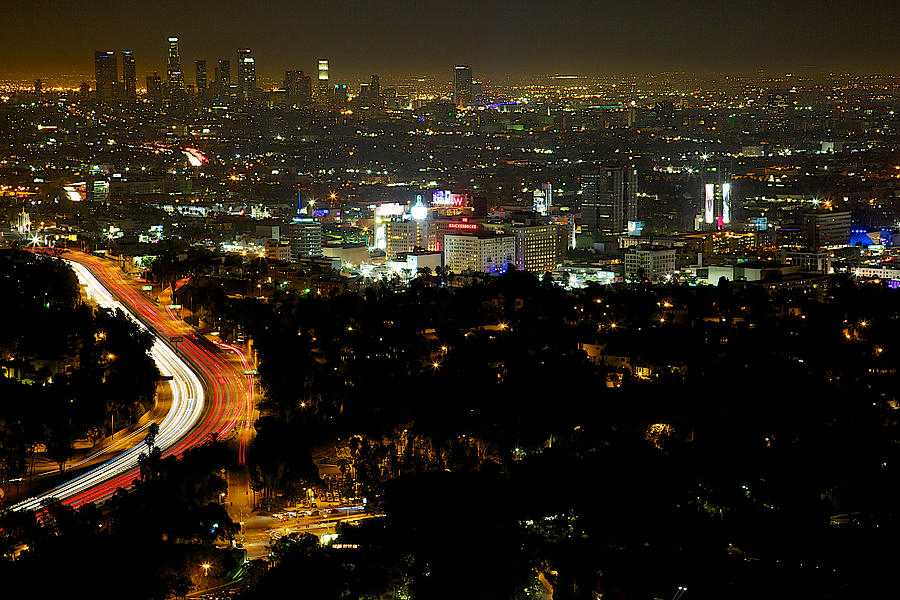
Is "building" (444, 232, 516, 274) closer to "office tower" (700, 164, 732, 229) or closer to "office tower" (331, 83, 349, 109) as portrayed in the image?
"office tower" (700, 164, 732, 229)

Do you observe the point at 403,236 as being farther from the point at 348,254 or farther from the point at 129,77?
the point at 129,77

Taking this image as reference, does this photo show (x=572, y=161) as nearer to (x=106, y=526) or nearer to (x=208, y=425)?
(x=208, y=425)

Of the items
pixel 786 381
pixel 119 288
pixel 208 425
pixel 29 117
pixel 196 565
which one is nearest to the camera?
pixel 196 565

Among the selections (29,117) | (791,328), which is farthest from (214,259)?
(29,117)

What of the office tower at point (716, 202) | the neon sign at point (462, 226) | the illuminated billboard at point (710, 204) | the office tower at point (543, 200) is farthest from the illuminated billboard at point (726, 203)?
the neon sign at point (462, 226)

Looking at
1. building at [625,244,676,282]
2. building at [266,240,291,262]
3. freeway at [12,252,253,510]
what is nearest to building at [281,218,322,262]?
building at [266,240,291,262]

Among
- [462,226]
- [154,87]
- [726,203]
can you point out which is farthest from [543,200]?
[154,87]

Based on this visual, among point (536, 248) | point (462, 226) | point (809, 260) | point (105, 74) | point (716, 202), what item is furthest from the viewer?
point (105, 74)
